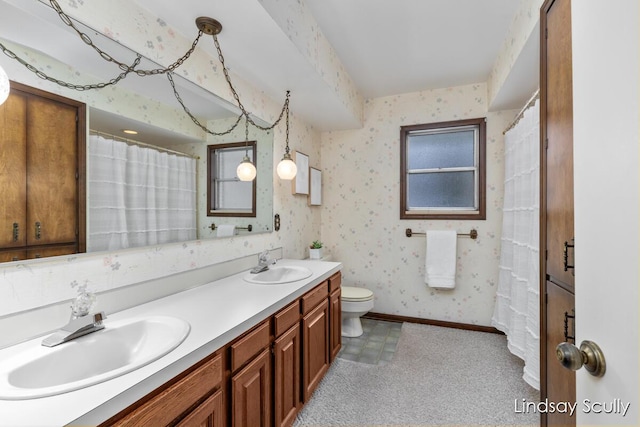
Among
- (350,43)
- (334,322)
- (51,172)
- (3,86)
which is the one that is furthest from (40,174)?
(350,43)

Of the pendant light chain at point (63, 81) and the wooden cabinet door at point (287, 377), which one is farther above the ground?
the pendant light chain at point (63, 81)

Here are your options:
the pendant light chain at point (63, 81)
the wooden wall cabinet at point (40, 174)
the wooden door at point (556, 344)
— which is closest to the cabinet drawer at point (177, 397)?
the wooden wall cabinet at point (40, 174)

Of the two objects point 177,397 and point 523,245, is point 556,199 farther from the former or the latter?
point 177,397

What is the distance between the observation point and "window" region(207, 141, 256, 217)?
184 cm

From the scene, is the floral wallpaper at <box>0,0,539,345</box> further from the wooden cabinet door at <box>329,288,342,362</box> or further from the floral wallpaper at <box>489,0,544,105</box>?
the wooden cabinet door at <box>329,288,342,362</box>

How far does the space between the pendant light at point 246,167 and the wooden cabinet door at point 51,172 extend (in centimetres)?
93

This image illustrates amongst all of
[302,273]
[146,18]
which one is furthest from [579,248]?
[146,18]

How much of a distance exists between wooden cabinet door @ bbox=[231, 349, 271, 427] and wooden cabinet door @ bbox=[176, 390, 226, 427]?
0.07m

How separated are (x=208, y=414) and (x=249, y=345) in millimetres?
274

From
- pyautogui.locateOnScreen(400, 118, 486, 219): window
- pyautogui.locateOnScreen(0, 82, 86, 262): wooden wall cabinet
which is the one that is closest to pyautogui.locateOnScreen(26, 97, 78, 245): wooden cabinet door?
pyautogui.locateOnScreen(0, 82, 86, 262): wooden wall cabinet

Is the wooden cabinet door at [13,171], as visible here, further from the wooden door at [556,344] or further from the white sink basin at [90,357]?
the wooden door at [556,344]

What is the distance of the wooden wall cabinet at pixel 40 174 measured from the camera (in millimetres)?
966

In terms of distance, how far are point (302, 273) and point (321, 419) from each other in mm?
855

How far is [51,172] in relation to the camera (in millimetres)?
1070
